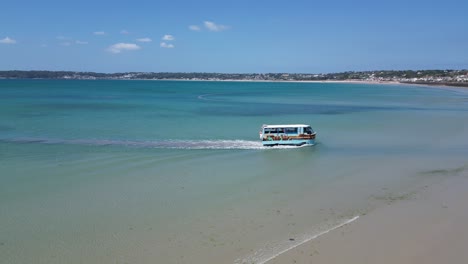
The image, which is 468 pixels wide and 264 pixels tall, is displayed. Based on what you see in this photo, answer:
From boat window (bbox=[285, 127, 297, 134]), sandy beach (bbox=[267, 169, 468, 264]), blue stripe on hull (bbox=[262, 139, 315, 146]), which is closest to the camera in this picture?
sandy beach (bbox=[267, 169, 468, 264])

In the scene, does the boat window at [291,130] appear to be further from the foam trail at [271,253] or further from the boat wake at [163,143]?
the foam trail at [271,253]

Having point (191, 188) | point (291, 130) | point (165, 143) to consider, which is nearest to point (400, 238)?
point (191, 188)

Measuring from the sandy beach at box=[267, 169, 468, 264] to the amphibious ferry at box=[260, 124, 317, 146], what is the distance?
13735 mm

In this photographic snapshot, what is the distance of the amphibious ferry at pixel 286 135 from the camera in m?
30.0

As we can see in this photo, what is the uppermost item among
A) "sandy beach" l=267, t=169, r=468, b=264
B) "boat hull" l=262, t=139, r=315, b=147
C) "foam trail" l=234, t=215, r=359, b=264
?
"foam trail" l=234, t=215, r=359, b=264

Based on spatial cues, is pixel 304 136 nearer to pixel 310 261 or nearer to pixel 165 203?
pixel 165 203

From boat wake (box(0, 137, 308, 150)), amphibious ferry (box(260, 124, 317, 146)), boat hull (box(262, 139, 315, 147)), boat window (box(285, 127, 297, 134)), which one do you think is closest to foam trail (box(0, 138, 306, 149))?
boat wake (box(0, 137, 308, 150))

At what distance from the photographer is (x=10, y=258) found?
39.4ft

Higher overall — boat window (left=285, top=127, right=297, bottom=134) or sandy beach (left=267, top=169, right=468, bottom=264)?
boat window (left=285, top=127, right=297, bottom=134)

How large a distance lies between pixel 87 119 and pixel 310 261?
38.1 metres

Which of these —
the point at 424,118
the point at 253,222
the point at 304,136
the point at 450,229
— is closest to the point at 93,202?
the point at 253,222

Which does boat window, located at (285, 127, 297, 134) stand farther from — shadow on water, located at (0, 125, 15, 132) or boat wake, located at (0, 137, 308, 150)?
shadow on water, located at (0, 125, 15, 132)

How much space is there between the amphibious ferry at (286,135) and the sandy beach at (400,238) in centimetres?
1373

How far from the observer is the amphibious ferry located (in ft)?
98.5
